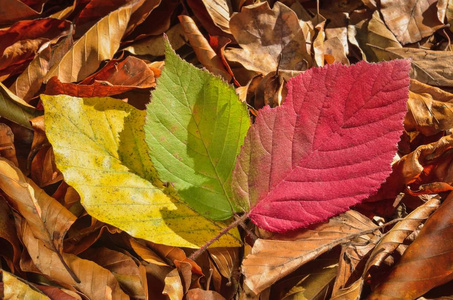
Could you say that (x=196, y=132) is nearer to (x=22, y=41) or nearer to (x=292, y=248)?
(x=292, y=248)

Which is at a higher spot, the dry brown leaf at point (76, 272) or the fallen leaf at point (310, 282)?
the dry brown leaf at point (76, 272)

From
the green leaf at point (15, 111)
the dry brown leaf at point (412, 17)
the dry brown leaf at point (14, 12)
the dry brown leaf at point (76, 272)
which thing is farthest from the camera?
the dry brown leaf at point (412, 17)

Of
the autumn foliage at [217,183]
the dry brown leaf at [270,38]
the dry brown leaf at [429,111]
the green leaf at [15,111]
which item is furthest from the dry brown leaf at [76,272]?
the dry brown leaf at [429,111]

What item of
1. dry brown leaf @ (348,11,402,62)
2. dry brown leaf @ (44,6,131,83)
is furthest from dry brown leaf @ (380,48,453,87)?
dry brown leaf @ (44,6,131,83)

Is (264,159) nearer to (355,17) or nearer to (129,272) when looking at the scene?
(129,272)

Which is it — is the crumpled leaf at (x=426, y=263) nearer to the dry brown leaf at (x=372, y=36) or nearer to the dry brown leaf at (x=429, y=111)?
the dry brown leaf at (x=429, y=111)

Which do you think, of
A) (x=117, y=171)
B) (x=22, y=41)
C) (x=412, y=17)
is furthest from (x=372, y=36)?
(x=22, y=41)
